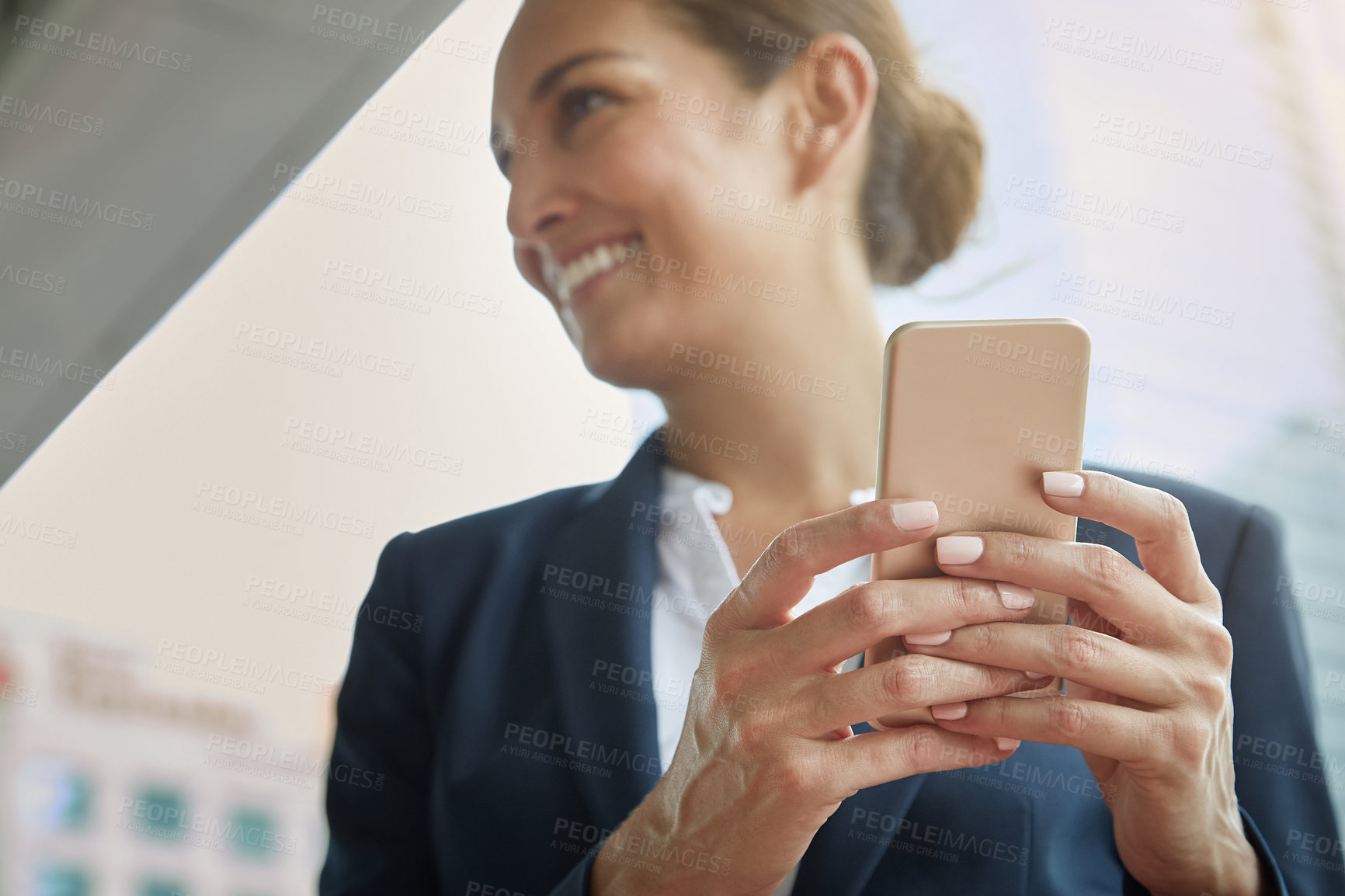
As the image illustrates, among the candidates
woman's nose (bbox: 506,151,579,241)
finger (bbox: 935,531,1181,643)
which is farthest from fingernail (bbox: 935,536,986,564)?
woman's nose (bbox: 506,151,579,241)

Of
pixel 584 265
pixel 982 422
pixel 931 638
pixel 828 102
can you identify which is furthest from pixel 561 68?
pixel 931 638

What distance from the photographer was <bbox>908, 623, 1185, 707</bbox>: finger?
604 millimetres

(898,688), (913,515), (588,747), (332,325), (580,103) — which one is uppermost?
(580,103)

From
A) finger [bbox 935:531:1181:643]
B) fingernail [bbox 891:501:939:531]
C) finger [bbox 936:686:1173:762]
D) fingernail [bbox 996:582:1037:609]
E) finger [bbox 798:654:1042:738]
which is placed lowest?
finger [bbox 936:686:1173:762]

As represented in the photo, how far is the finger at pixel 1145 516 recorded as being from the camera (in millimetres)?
610

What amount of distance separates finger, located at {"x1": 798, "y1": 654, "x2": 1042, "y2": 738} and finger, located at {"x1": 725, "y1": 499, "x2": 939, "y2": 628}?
0.08 metres

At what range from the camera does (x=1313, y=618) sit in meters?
1.31

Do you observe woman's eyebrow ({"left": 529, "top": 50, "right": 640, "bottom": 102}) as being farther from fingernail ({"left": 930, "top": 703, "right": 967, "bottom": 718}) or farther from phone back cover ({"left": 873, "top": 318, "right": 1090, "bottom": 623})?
fingernail ({"left": 930, "top": 703, "right": 967, "bottom": 718})

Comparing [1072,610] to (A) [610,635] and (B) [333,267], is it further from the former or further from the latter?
(B) [333,267]

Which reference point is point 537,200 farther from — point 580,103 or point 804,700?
point 804,700

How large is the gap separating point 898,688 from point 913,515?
13cm

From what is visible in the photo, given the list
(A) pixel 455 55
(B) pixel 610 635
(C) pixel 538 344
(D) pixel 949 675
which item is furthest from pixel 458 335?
(D) pixel 949 675

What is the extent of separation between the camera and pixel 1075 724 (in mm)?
620

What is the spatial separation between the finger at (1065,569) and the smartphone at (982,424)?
0.02m
